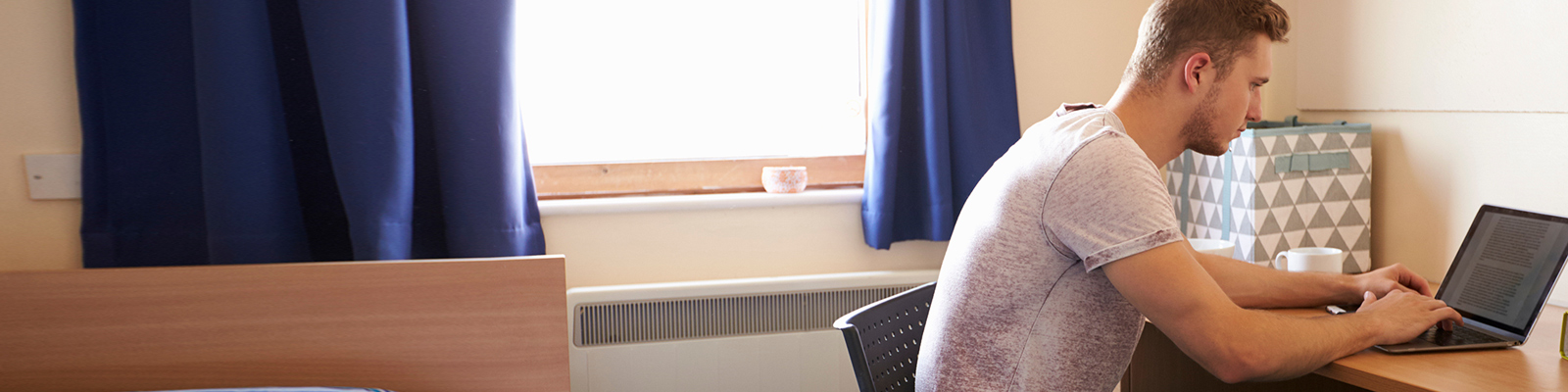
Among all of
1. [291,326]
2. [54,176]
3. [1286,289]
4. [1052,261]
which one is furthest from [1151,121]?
[54,176]

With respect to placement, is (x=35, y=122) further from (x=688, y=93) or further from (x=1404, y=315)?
(x=1404, y=315)

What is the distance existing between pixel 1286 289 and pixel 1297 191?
57 cm

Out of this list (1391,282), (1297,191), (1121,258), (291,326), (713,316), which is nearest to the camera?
(1121,258)

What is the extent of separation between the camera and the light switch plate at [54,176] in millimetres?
1712

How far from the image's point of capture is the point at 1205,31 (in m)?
1.18

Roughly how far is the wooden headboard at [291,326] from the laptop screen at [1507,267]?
1.37 meters

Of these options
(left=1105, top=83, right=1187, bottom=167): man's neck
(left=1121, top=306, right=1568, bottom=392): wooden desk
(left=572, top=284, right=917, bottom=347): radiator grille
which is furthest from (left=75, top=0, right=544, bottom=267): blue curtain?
(left=1121, top=306, right=1568, bottom=392): wooden desk

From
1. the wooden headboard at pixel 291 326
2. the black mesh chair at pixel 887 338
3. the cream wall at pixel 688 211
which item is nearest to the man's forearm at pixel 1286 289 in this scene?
the black mesh chair at pixel 887 338

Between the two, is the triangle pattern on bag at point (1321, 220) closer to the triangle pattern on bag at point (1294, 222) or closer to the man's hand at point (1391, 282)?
the triangle pattern on bag at point (1294, 222)

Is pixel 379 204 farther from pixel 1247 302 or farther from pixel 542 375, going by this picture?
pixel 1247 302

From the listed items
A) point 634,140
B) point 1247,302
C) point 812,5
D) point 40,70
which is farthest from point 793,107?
point 40,70

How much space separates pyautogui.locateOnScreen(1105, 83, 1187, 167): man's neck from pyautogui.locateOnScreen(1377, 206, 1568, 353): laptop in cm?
36

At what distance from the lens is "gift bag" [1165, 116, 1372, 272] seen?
1.85 metres

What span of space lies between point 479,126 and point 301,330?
474 millimetres
